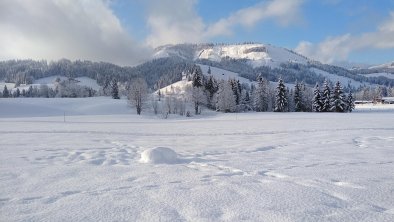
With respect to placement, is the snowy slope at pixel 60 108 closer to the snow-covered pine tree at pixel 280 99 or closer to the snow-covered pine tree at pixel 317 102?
the snow-covered pine tree at pixel 280 99

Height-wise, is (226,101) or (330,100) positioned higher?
(226,101)

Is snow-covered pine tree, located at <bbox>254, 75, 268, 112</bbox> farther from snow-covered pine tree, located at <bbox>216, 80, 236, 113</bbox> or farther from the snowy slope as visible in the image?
the snowy slope

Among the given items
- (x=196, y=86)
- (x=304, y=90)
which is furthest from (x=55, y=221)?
(x=304, y=90)

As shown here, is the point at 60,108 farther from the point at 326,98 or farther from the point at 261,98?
the point at 326,98

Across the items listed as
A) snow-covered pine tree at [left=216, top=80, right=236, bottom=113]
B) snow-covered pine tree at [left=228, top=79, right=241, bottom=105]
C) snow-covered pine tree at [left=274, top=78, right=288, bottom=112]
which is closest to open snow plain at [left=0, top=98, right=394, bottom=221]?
snow-covered pine tree at [left=274, top=78, right=288, bottom=112]

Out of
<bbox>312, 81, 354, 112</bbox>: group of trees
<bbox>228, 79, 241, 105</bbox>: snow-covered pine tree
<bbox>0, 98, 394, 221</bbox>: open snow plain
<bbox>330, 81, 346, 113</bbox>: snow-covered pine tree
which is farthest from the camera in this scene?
<bbox>228, 79, 241, 105</bbox>: snow-covered pine tree

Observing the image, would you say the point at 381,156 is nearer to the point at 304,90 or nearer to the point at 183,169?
the point at 183,169

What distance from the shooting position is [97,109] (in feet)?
298

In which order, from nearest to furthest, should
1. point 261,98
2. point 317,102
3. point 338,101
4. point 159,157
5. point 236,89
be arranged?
point 159,157 → point 338,101 → point 317,102 → point 261,98 → point 236,89

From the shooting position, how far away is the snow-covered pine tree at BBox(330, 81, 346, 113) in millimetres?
84812

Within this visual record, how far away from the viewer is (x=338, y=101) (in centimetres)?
8488

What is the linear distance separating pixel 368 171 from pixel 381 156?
380 centimetres

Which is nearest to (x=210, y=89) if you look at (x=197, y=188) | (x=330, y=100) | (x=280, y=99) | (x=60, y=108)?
(x=280, y=99)

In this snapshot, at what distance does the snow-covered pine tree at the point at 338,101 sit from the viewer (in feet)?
278
